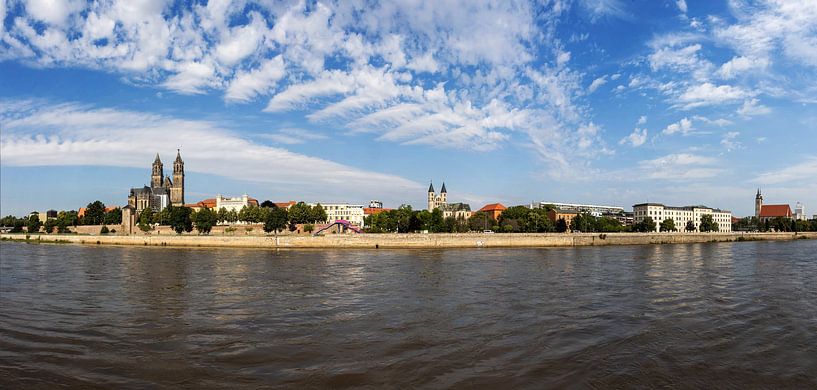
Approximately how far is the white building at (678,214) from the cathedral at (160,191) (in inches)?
4508

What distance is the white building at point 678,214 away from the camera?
12850cm

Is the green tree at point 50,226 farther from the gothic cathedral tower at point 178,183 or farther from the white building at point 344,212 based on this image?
the white building at point 344,212

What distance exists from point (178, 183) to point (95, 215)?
22.6 metres

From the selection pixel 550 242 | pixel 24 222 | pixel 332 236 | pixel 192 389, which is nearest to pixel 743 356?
pixel 192 389

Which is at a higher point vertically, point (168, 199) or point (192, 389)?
point (168, 199)

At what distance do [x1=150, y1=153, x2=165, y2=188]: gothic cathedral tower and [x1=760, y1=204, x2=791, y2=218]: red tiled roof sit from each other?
6392 inches

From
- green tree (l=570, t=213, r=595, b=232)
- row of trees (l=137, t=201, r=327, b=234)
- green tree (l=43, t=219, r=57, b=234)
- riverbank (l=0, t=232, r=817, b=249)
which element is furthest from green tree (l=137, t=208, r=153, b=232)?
green tree (l=570, t=213, r=595, b=232)

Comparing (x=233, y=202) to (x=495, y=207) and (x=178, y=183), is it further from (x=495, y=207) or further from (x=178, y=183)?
(x=495, y=207)

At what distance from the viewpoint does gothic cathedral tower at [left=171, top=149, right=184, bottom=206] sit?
4596 inches

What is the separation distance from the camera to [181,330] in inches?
467

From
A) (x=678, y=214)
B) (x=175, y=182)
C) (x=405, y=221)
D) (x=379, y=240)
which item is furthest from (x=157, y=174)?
(x=678, y=214)

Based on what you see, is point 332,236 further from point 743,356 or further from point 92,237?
point 743,356

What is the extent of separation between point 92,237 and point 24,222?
72.3m

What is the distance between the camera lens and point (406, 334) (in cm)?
1159
